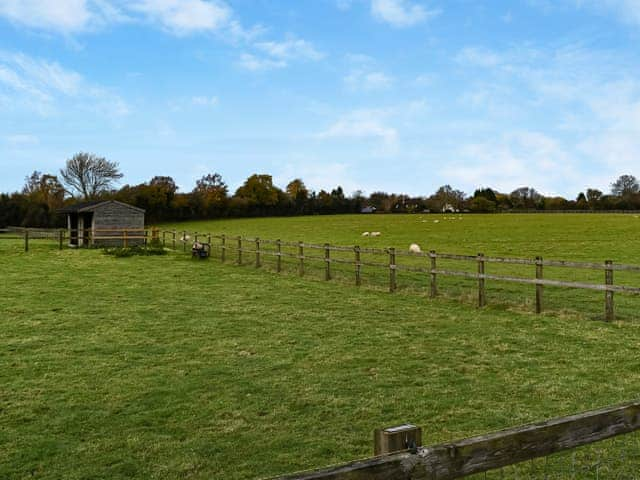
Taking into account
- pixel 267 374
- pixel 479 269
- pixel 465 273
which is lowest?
pixel 267 374

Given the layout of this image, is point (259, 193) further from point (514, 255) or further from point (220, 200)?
point (514, 255)

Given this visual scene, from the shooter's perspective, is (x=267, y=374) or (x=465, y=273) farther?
(x=465, y=273)

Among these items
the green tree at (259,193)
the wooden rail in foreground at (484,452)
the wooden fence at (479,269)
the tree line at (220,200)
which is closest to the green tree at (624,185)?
the tree line at (220,200)

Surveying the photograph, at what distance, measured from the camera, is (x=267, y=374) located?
731 cm

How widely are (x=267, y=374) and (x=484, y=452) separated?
521 centimetres

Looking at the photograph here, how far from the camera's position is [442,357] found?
8.10m

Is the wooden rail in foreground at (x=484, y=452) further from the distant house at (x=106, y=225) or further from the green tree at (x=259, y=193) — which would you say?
the green tree at (x=259, y=193)

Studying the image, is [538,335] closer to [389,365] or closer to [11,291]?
[389,365]

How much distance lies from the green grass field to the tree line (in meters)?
55.8

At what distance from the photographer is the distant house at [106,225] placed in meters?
33.9

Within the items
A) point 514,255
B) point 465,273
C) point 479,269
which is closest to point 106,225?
point 514,255

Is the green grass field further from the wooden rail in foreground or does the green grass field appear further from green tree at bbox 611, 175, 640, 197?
green tree at bbox 611, 175, 640, 197

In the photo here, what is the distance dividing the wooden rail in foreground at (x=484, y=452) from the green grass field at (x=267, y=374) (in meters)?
2.54

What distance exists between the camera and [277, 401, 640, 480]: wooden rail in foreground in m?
2.10
